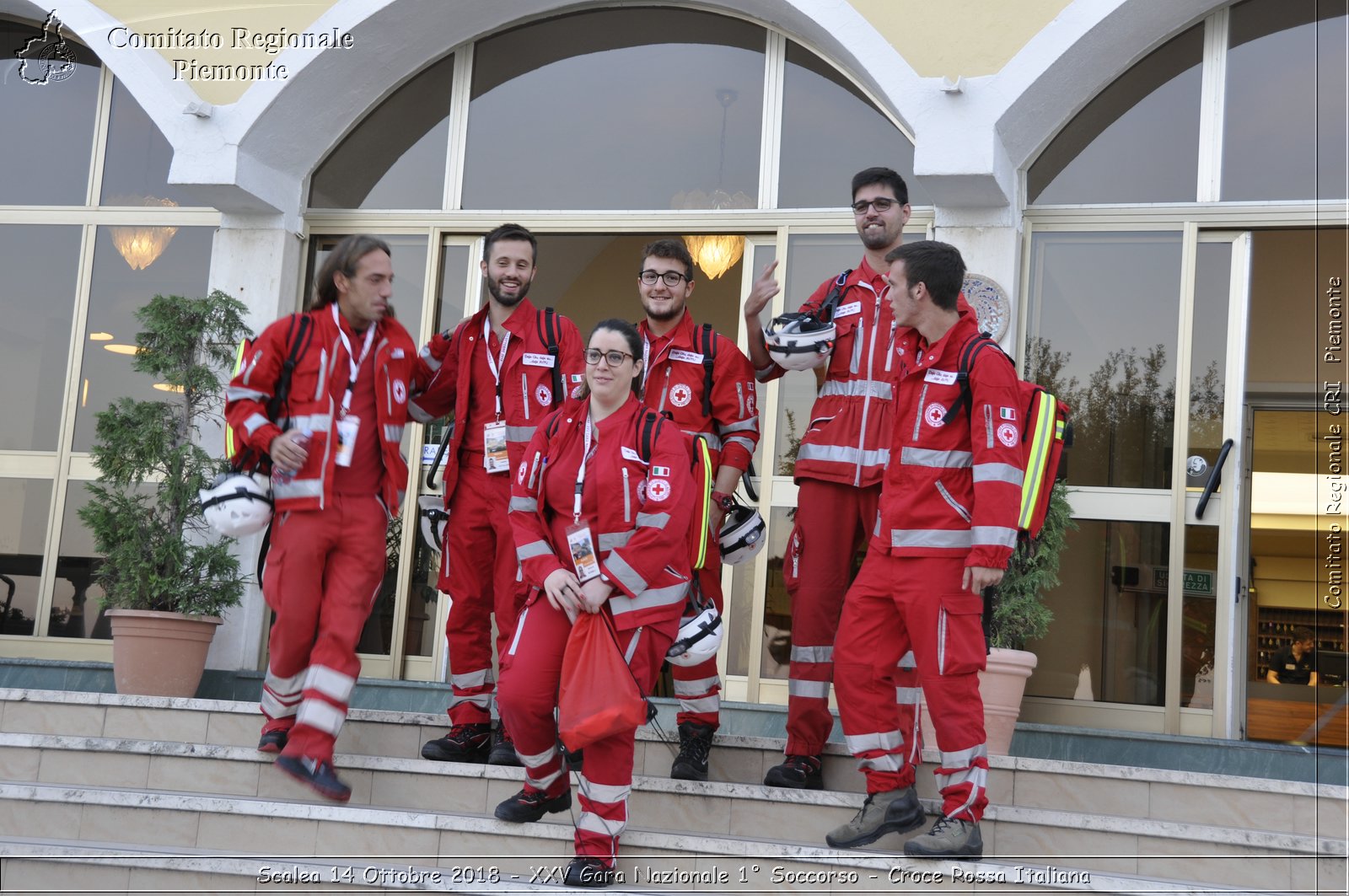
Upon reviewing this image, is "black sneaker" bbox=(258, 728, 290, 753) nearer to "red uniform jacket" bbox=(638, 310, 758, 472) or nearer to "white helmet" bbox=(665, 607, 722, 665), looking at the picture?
"white helmet" bbox=(665, 607, 722, 665)

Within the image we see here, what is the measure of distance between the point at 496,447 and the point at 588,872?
6.01 feet

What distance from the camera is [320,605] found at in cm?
502

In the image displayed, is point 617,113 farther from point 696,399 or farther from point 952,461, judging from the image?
point 952,461

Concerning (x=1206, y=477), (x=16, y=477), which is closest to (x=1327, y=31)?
(x=1206, y=477)

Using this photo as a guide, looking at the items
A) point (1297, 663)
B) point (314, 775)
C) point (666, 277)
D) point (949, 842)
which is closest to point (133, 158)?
point (666, 277)

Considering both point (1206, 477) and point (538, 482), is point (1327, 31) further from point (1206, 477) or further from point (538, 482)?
point (538, 482)

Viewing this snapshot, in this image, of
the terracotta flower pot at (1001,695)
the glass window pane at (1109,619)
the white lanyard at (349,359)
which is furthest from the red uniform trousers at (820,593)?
the glass window pane at (1109,619)

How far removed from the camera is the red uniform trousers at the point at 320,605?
4.90 metres

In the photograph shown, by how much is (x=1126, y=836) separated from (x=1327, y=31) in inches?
191

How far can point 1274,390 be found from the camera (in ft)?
29.9

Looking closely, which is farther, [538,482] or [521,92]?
[521,92]

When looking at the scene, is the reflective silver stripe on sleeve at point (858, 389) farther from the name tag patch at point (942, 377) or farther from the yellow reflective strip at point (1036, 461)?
the yellow reflective strip at point (1036, 461)

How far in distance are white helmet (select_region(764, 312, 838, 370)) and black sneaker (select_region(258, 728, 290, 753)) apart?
248 cm

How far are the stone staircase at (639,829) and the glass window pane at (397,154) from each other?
12.5 feet
